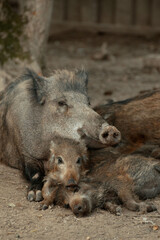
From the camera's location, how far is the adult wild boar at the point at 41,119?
4.50m

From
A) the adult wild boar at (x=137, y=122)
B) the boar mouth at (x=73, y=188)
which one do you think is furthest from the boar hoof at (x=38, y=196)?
the adult wild boar at (x=137, y=122)

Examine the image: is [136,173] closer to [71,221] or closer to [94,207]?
[94,207]

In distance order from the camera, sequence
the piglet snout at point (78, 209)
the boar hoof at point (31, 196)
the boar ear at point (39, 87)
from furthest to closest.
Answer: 1. the boar ear at point (39, 87)
2. the boar hoof at point (31, 196)
3. the piglet snout at point (78, 209)

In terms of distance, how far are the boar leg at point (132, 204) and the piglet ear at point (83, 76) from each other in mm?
1270

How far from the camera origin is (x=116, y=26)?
41.4 ft

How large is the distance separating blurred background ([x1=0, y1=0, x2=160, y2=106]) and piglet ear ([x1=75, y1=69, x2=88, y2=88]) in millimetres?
183

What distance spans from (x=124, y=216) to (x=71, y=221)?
42 centimetres

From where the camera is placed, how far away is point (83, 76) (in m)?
5.07

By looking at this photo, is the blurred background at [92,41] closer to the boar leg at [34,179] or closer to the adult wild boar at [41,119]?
the adult wild boar at [41,119]

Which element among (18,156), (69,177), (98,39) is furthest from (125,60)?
(69,177)

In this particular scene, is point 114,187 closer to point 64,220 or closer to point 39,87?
point 64,220

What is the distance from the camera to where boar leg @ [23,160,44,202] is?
4.22 meters

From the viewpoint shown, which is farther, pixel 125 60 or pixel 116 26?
pixel 116 26

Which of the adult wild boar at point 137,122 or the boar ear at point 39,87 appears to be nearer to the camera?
the boar ear at point 39,87
